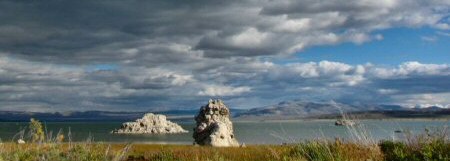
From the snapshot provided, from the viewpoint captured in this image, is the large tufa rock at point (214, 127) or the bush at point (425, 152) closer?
the bush at point (425, 152)

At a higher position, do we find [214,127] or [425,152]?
[214,127]

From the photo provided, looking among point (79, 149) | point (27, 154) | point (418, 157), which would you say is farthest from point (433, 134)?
point (27, 154)

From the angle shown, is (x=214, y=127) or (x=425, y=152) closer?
(x=425, y=152)

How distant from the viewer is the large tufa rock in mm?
67188

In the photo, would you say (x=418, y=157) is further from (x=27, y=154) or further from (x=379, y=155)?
(x=27, y=154)

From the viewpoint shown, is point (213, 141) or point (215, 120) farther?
point (215, 120)

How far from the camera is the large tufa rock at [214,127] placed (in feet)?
220

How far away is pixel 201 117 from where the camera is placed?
76812mm

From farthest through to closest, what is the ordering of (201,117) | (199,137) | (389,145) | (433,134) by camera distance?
(201,117) < (199,137) < (389,145) < (433,134)

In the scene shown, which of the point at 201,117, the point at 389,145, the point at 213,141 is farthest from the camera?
the point at 201,117

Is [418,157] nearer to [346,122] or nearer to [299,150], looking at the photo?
[346,122]

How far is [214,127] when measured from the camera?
228 feet

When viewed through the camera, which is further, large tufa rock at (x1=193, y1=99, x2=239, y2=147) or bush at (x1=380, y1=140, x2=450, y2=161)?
large tufa rock at (x1=193, y1=99, x2=239, y2=147)

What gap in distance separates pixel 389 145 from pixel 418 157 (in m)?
5.84
